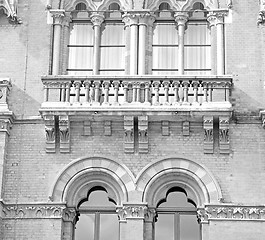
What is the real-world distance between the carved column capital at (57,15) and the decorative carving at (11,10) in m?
0.97

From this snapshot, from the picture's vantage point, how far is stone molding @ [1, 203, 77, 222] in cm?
2392

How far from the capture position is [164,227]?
24281mm

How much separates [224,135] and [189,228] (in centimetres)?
261

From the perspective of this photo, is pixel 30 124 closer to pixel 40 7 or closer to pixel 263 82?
pixel 40 7

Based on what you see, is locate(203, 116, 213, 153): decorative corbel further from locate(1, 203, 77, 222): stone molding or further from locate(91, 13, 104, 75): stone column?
locate(1, 203, 77, 222): stone molding

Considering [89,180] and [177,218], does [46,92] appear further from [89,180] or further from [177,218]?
[177,218]

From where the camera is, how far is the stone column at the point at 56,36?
2584cm

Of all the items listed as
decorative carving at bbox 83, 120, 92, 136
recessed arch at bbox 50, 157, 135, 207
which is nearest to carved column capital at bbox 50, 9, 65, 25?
decorative carving at bbox 83, 120, 92, 136

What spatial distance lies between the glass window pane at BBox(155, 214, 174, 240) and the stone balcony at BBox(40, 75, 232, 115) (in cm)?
273

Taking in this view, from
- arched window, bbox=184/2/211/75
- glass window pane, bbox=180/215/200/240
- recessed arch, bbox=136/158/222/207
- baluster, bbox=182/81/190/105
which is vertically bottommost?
glass window pane, bbox=180/215/200/240

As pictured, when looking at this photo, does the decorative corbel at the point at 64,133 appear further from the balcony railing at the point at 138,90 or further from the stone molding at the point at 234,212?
the stone molding at the point at 234,212

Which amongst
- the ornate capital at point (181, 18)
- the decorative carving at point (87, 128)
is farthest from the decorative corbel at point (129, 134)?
the ornate capital at point (181, 18)

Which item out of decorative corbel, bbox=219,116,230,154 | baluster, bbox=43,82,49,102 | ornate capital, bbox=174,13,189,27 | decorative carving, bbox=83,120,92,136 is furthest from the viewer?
ornate capital, bbox=174,13,189,27

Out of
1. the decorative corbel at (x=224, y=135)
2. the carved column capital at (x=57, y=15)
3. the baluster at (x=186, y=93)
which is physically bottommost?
the decorative corbel at (x=224, y=135)
